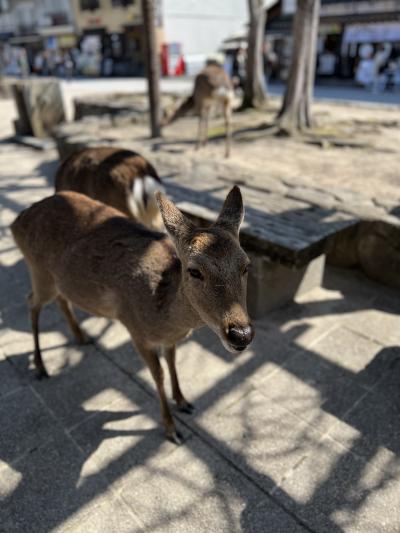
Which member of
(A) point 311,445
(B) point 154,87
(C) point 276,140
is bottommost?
(A) point 311,445

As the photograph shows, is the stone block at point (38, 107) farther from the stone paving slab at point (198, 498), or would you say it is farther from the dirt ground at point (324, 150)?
the stone paving slab at point (198, 498)

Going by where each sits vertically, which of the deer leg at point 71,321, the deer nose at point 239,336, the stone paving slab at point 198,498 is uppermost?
the deer nose at point 239,336

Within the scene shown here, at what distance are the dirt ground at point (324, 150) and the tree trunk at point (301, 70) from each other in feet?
1.64

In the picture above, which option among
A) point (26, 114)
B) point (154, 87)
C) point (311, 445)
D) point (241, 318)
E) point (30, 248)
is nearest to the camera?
point (241, 318)

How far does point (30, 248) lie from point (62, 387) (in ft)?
3.99

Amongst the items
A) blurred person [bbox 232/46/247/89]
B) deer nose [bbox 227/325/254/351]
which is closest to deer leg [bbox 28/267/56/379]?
deer nose [bbox 227/325/254/351]

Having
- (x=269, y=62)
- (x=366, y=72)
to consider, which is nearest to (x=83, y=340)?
(x=366, y=72)

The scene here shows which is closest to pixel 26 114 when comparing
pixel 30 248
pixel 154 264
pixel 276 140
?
pixel 276 140

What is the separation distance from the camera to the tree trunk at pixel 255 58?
40.2 feet

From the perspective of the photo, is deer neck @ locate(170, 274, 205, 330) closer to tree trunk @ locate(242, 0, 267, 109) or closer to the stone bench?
the stone bench

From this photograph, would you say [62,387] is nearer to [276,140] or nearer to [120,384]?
[120,384]

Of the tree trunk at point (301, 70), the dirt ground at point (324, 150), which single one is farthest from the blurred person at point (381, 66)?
the tree trunk at point (301, 70)

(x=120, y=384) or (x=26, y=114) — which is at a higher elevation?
(x=26, y=114)

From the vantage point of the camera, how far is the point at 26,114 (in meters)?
12.3
